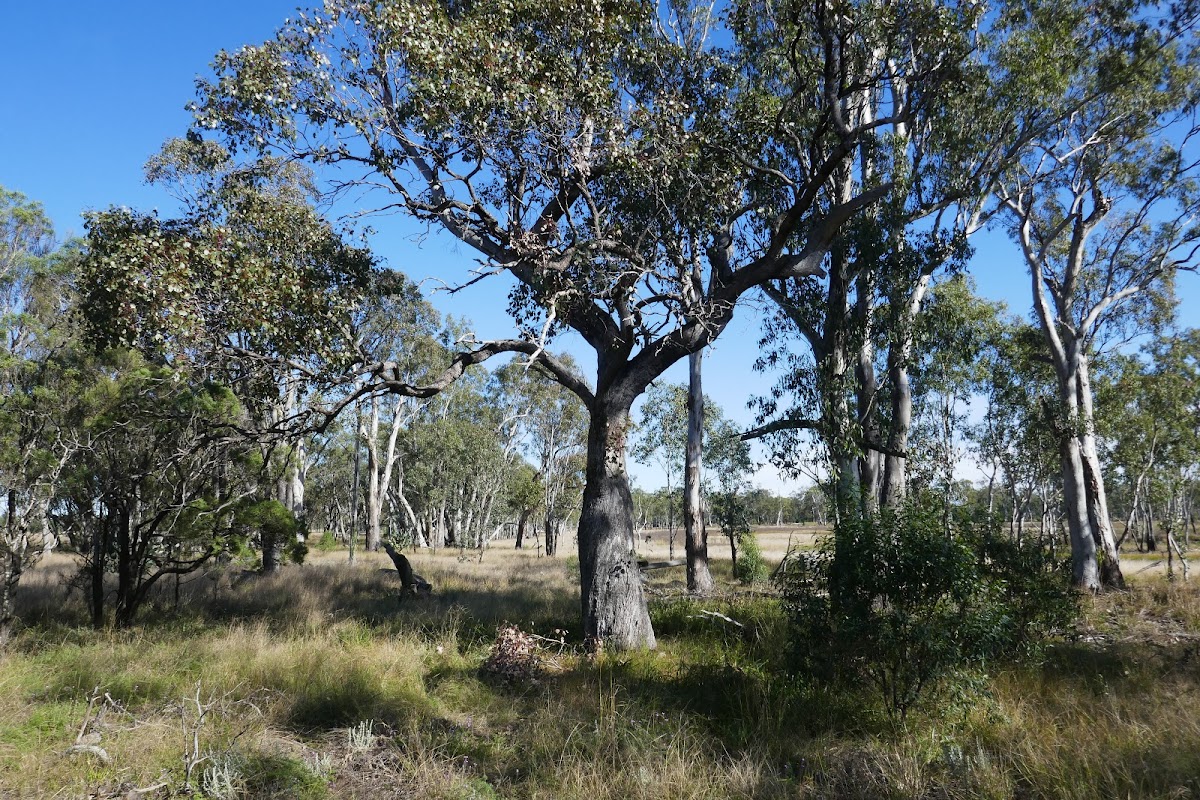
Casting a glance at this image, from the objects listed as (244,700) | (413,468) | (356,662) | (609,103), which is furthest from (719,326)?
(413,468)

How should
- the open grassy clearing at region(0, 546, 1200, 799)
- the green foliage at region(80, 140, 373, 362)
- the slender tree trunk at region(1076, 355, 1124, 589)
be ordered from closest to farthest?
the open grassy clearing at region(0, 546, 1200, 799), the green foliage at region(80, 140, 373, 362), the slender tree trunk at region(1076, 355, 1124, 589)

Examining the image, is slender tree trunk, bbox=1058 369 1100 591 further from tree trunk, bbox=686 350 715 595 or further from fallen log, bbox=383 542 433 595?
fallen log, bbox=383 542 433 595

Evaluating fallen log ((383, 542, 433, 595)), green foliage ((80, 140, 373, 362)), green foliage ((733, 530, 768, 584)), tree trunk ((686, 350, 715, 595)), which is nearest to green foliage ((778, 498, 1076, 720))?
green foliage ((80, 140, 373, 362))

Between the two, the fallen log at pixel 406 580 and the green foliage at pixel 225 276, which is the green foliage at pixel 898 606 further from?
the fallen log at pixel 406 580

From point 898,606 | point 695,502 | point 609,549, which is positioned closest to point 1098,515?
point 695,502

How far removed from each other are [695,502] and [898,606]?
10757 millimetres

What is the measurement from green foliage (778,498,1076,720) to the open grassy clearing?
37 cm

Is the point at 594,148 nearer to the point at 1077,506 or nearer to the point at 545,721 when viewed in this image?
the point at 545,721

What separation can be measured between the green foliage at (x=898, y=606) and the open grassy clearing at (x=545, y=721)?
14.4 inches

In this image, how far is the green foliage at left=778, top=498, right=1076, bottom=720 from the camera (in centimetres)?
505

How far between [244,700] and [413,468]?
138 ft

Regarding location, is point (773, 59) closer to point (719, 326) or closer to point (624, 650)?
point (719, 326)

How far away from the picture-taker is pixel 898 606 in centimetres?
520

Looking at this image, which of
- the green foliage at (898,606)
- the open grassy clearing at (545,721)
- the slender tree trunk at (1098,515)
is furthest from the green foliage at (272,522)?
the slender tree trunk at (1098,515)
